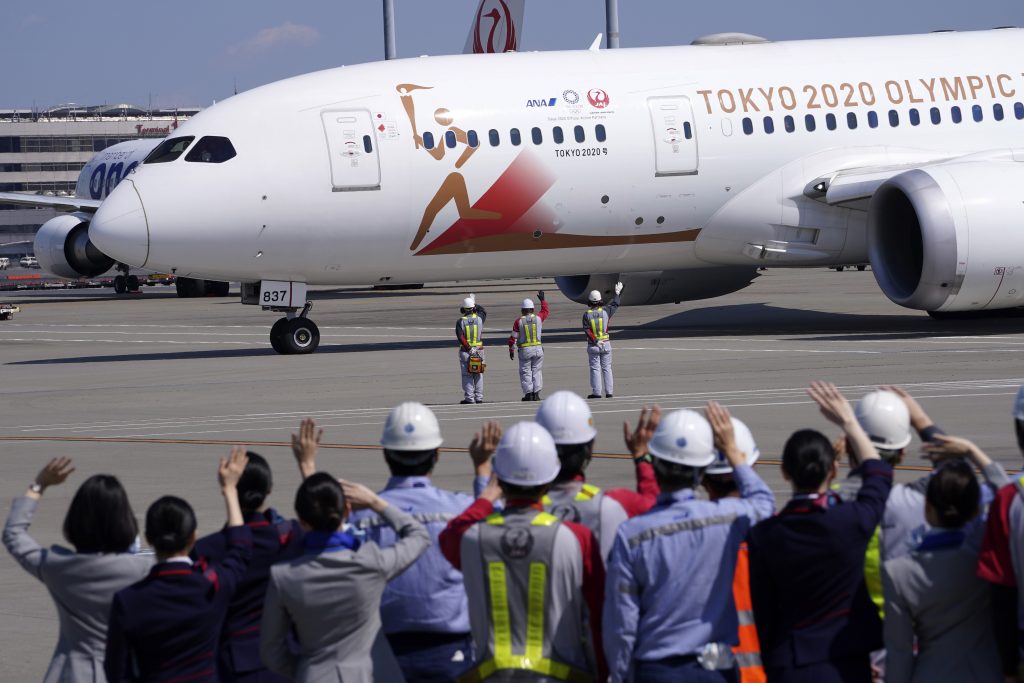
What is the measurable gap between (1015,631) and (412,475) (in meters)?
2.67

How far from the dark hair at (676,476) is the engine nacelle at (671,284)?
23412mm

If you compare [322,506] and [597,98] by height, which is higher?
[597,98]

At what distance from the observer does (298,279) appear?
26.1 m

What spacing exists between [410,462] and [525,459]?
892 millimetres

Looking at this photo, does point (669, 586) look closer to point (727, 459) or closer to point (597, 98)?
point (727, 459)

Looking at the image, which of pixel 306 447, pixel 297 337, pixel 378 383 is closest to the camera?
pixel 306 447

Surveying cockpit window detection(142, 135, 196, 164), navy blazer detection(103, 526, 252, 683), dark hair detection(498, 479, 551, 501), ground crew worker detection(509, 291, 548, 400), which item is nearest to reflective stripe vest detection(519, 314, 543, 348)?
ground crew worker detection(509, 291, 548, 400)

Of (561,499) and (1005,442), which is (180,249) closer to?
Answer: (1005,442)

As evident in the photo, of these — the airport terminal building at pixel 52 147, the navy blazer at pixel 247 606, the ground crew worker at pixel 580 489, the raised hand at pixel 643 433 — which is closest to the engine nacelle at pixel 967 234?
the raised hand at pixel 643 433

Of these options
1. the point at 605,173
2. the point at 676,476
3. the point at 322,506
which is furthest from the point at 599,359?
the point at 322,506

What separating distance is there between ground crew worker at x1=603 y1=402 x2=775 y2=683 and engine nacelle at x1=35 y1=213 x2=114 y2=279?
50.7 meters

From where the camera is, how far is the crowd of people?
6.20 metres

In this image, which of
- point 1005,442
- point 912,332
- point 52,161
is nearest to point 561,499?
point 1005,442

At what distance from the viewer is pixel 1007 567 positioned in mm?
6039
